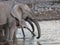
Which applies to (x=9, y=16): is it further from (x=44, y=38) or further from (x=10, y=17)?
(x=44, y=38)

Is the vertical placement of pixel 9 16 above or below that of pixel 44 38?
above

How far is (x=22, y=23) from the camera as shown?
13.8 ft

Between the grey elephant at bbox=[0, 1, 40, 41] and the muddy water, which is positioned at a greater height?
the grey elephant at bbox=[0, 1, 40, 41]

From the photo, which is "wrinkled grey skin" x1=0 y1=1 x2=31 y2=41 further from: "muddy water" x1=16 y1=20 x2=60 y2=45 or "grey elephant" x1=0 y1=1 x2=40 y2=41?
"muddy water" x1=16 y1=20 x2=60 y2=45

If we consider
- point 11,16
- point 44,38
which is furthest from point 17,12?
point 44,38

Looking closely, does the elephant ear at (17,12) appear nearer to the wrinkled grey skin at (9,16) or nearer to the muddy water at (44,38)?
the wrinkled grey skin at (9,16)

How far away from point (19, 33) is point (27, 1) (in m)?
3.82

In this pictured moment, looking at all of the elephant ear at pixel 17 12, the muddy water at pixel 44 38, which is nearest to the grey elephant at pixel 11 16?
the elephant ear at pixel 17 12

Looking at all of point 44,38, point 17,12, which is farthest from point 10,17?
point 44,38

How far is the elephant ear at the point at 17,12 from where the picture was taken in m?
4.12

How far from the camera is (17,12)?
13.7 feet

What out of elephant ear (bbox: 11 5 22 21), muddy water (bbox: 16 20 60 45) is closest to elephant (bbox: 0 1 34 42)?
elephant ear (bbox: 11 5 22 21)

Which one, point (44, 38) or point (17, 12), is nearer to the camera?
point (17, 12)

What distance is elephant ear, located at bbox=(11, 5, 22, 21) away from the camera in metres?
4.12
